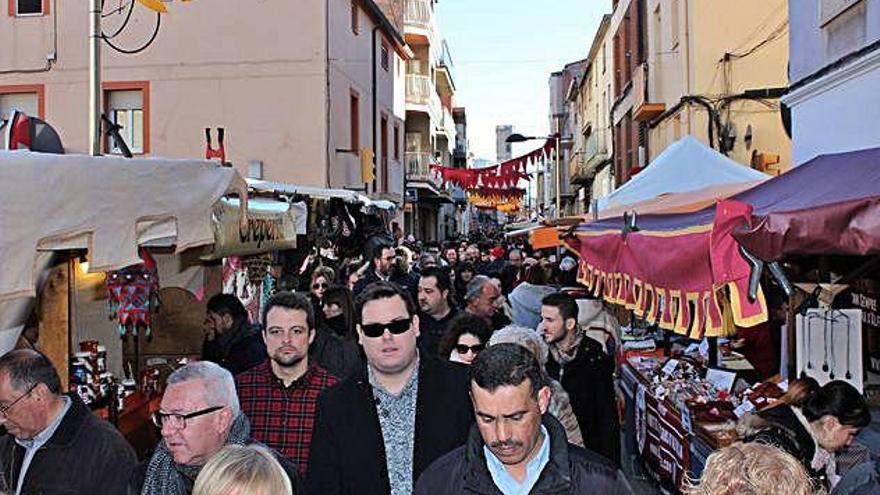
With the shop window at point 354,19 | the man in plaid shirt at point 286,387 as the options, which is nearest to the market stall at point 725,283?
the man in plaid shirt at point 286,387

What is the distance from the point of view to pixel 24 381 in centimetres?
382

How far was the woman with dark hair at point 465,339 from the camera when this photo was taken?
5074mm

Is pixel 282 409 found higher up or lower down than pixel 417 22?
lower down

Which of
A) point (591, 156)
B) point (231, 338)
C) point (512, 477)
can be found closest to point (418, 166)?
point (591, 156)

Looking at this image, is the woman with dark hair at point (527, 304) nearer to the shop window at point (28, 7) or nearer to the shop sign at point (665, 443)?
the shop sign at point (665, 443)

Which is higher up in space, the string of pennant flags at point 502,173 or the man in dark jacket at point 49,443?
the string of pennant flags at point 502,173

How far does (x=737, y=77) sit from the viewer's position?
48.5 feet

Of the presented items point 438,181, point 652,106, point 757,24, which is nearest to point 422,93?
point 438,181

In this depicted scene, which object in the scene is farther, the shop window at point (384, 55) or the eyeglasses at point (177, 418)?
the shop window at point (384, 55)

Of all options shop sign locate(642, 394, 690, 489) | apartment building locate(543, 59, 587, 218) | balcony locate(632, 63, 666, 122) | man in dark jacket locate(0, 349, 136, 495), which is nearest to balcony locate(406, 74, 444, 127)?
apartment building locate(543, 59, 587, 218)

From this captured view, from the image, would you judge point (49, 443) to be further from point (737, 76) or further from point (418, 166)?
point (418, 166)

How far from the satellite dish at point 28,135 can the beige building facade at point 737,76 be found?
36.6ft

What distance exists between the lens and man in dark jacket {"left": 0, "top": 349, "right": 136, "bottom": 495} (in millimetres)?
3766

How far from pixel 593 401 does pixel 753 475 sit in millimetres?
3040
